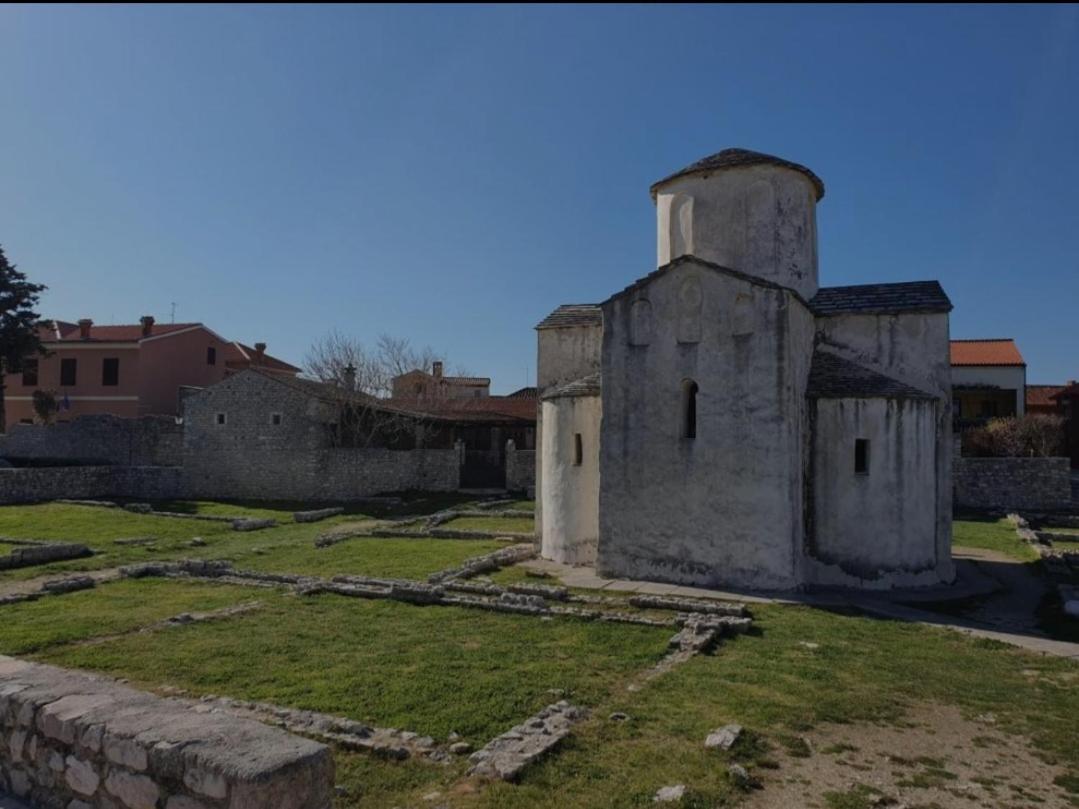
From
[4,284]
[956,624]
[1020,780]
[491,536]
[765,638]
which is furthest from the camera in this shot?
[4,284]

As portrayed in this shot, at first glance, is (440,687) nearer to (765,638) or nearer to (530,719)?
(530,719)

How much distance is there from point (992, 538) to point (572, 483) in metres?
13.2

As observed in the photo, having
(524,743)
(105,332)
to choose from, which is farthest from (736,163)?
(105,332)

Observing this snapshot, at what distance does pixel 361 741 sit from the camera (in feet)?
20.2

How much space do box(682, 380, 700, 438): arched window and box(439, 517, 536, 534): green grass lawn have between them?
7607 mm

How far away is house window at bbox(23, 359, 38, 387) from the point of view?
117 feet

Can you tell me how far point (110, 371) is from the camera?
3853cm

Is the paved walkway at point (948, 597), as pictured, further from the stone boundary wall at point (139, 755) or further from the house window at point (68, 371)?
the house window at point (68, 371)

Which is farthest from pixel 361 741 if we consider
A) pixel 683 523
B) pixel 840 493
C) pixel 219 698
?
pixel 840 493

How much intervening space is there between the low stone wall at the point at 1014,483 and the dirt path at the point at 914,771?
81.9ft

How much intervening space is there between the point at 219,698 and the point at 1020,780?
281 inches

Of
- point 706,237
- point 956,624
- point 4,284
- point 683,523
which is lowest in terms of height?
point 956,624

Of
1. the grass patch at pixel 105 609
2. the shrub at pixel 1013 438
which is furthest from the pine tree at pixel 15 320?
the shrub at pixel 1013 438

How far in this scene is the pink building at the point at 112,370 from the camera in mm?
38344
